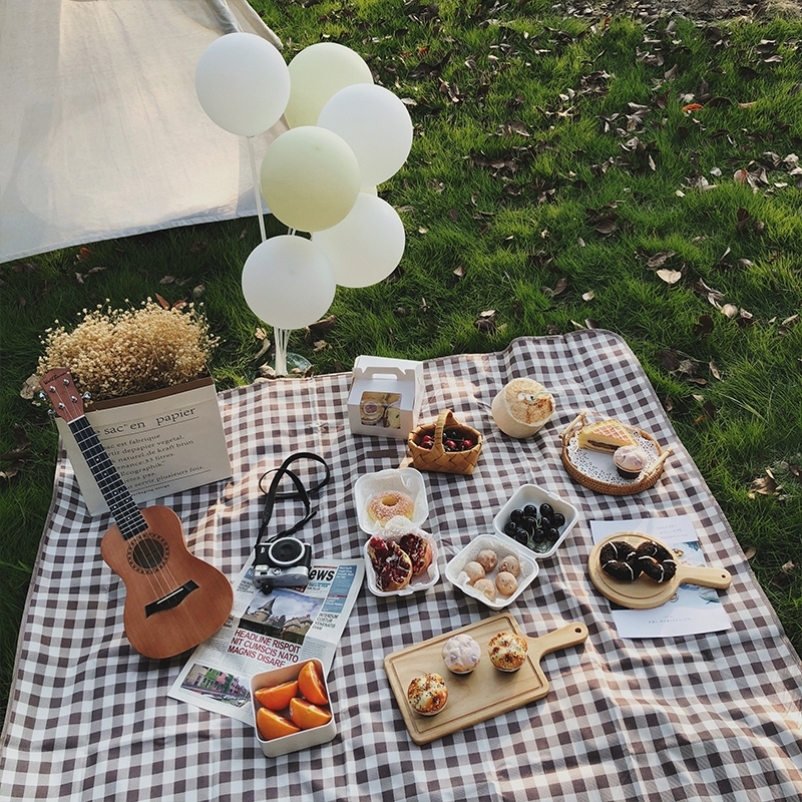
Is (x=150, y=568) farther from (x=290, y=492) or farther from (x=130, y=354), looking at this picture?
(x=130, y=354)

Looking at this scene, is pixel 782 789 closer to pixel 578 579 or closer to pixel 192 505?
pixel 578 579

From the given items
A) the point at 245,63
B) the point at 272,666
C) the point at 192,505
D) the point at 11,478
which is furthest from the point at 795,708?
the point at 11,478

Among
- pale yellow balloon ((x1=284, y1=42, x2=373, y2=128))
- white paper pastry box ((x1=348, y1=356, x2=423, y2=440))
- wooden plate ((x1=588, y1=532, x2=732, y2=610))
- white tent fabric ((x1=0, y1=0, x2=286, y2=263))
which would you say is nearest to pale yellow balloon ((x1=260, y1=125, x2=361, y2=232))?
pale yellow balloon ((x1=284, y1=42, x2=373, y2=128))

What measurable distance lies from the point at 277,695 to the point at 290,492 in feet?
3.01

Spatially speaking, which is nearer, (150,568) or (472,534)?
(150,568)

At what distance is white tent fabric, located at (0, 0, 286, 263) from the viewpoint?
12.1ft

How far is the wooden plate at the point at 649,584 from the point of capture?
2.51m

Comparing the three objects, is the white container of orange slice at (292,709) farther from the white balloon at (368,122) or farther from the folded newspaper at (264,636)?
the white balloon at (368,122)

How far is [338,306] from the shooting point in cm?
397

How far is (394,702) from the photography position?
7.55 feet

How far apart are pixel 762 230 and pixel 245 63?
313 cm

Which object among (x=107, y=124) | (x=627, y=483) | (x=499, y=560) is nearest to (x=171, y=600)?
(x=499, y=560)

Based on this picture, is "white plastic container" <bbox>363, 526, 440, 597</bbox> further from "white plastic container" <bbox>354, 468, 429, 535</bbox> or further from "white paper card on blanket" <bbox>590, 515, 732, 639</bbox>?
"white paper card on blanket" <bbox>590, 515, 732, 639</bbox>

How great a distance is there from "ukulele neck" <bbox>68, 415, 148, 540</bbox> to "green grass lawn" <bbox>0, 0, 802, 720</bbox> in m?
0.58
